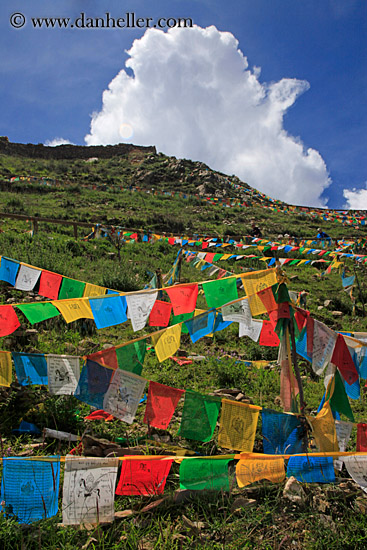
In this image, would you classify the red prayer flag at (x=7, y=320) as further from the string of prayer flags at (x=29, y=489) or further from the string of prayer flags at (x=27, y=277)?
the string of prayer flags at (x=29, y=489)

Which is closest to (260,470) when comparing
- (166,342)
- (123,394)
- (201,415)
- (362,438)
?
(201,415)

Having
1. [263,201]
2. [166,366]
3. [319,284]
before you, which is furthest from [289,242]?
[263,201]

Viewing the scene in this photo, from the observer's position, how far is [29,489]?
7.43 feet

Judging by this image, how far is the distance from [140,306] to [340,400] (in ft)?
7.67

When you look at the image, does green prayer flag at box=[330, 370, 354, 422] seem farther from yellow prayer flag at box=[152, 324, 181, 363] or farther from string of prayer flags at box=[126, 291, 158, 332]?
string of prayer flags at box=[126, 291, 158, 332]

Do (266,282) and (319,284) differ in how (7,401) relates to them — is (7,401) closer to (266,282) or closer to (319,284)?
(266,282)

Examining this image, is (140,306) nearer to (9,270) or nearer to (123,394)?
(123,394)

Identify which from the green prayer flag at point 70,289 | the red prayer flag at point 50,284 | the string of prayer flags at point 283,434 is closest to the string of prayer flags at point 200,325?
the string of prayer flags at point 283,434

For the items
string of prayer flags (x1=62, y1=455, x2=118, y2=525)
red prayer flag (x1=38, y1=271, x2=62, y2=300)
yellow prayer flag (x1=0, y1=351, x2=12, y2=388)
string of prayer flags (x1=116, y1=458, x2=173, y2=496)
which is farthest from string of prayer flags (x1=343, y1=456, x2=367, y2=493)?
red prayer flag (x1=38, y1=271, x2=62, y2=300)

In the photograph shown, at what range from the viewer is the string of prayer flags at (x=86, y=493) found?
226cm

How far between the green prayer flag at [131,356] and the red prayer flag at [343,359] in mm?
1972

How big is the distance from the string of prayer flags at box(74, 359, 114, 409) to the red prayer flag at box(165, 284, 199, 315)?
4.95ft

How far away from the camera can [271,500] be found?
261cm

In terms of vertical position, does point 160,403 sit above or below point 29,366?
below
